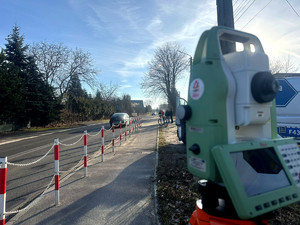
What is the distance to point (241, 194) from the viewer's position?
1.30m

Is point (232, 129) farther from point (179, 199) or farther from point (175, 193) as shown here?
point (175, 193)

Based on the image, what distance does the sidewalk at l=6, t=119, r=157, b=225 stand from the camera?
10.0 ft

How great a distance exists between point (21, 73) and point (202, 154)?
25.3 m

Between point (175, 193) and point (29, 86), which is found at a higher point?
point (29, 86)

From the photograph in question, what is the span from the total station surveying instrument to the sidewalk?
176 cm

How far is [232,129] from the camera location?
1639 millimetres

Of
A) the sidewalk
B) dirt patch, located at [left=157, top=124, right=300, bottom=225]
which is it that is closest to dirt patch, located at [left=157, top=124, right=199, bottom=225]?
dirt patch, located at [left=157, top=124, right=300, bottom=225]

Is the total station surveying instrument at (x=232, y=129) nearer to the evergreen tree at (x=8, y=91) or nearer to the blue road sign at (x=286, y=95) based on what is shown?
the blue road sign at (x=286, y=95)

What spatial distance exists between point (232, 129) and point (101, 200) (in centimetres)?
302

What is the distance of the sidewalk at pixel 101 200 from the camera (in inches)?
120

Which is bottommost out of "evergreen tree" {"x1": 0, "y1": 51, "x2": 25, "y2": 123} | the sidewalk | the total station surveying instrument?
the sidewalk

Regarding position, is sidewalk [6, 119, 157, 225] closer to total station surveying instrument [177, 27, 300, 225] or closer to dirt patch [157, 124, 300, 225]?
dirt patch [157, 124, 300, 225]

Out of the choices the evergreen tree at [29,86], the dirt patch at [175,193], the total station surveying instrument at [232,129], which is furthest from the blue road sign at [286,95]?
the evergreen tree at [29,86]

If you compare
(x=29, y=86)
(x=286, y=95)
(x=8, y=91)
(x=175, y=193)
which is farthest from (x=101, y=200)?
(x=29, y=86)
